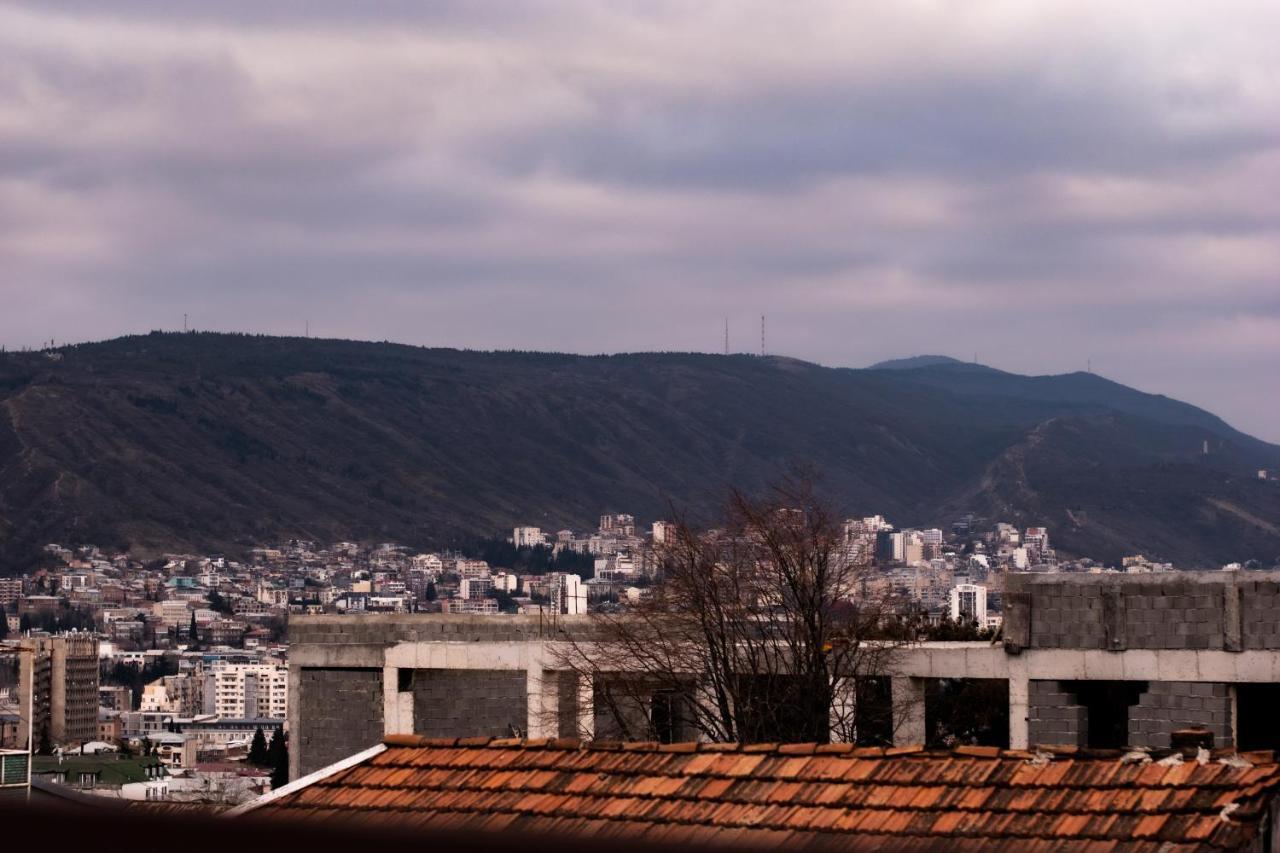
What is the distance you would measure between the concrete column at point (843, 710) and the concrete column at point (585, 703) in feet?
13.0

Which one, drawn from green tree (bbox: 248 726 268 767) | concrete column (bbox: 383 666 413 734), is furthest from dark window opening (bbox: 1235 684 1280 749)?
green tree (bbox: 248 726 268 767)

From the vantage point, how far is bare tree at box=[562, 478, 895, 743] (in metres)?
32.7

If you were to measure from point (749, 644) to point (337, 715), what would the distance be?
782cm

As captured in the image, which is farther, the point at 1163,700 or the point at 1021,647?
the point at 1021,647

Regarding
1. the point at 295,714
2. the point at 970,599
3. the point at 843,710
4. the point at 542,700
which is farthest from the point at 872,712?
the point at 970,599

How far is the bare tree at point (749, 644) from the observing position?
32.7 metres

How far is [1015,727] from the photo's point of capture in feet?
82.7

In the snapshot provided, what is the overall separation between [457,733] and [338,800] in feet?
73.8

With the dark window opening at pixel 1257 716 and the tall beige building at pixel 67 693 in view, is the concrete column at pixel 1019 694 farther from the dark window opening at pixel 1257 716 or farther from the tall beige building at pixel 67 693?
the tall beige building at pixel 67 693

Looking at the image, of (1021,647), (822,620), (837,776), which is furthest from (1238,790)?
(822,620)

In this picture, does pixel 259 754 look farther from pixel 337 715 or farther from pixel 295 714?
pixel 337 715

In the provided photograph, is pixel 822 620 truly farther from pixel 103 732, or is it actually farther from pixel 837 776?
pixel 103 732

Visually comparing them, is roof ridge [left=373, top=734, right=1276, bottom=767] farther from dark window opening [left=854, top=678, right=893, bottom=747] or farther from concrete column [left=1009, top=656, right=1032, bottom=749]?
dark window opening [left=854, top=678, right=893, bottom=747]

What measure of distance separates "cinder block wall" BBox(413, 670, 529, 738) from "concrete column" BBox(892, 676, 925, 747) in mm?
6745
